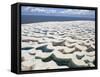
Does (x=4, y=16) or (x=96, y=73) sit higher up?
(x=4, y=16)

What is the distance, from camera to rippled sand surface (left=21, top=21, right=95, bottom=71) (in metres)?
2.72

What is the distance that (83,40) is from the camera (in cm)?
299

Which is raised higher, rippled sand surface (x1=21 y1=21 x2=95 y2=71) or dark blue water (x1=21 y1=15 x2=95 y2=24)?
dark blue water (x1=21 y1=15 x2=95 y2=24)

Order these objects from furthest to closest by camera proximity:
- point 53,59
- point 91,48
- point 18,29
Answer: point 91,48 → point 53,59 → point 18,29

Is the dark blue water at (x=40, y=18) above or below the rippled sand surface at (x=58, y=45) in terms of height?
above

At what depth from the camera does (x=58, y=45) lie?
9.39ft

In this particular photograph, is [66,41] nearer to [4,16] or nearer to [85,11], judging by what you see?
[85,11]

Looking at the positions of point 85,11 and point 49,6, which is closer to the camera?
point 49,6

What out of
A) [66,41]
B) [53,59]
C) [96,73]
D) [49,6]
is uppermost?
[49,6]

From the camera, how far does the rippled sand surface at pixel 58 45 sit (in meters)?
2.72

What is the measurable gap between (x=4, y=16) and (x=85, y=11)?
92 centimetres

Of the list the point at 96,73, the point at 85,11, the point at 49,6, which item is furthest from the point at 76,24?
the point at 96,73

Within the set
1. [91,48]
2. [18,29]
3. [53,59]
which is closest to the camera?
[18,29]

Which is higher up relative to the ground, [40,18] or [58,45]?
[40,18]
